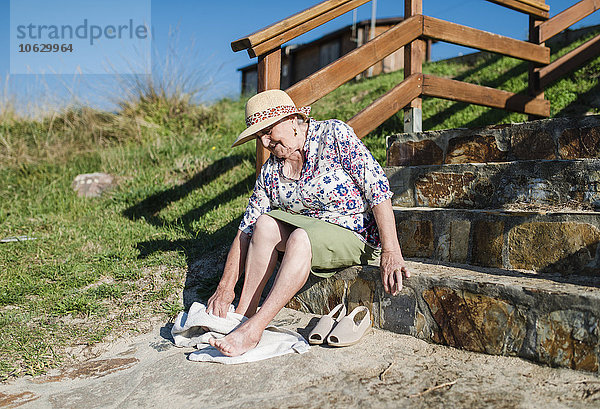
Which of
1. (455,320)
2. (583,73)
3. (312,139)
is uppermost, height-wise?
(583,73)

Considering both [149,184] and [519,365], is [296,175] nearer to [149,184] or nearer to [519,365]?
[519,365]

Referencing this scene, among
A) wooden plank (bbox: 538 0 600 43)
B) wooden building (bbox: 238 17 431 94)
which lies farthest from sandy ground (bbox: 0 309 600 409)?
wooden building (bbox: 238 17 431 94)

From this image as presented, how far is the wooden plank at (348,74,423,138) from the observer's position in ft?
10.8

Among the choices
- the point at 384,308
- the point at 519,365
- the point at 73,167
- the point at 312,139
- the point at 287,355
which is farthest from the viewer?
the point at 73,167

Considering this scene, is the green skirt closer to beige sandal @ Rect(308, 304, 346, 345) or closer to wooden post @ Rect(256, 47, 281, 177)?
beige sandal @ Rect(308, 304, 346, 345)

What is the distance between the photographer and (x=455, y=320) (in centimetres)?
208

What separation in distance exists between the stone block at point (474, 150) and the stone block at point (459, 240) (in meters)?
0.71

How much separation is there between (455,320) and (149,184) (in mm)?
3727

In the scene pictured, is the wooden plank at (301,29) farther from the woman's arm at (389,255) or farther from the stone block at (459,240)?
the stone block at (459,240)

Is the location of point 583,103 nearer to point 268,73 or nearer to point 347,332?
point 268,73

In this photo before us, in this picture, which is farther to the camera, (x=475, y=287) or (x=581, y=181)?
(x=581, y=181)

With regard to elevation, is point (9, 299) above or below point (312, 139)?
below

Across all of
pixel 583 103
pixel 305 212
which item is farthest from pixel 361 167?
pixel 583 103

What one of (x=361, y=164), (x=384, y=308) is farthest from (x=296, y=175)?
(x=384, y=308)
